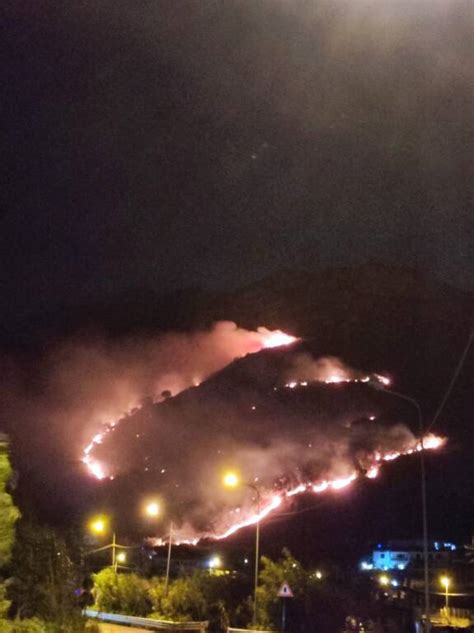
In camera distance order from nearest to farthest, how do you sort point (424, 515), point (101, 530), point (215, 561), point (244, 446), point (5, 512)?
point (5, 512) → point (424, 515) → point (101, 530) → point (215, 561) → point (244, 446)

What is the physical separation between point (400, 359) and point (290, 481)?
3668 centimetres

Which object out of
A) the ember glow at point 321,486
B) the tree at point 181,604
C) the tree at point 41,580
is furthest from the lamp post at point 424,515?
the ember glow at point 321,486

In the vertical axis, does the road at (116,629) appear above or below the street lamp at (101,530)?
below

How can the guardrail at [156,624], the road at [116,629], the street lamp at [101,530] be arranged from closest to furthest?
1. the road at [116,629]
2. the guardrail at [156,624]
3. the street lamp at [101,530]

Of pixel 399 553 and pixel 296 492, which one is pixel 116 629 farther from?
pixel 399 553

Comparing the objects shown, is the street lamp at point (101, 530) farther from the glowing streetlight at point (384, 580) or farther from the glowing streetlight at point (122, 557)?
the glowing streetlight at point (384, 580)

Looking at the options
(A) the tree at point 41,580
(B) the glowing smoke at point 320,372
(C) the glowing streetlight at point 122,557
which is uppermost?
(B) the glowing smoke at point 320,372

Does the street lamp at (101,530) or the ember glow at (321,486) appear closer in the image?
the street lamp at (101,530)

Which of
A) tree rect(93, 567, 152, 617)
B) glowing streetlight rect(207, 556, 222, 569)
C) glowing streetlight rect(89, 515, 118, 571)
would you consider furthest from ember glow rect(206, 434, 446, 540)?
tree rect(93, 567, 152, 617)

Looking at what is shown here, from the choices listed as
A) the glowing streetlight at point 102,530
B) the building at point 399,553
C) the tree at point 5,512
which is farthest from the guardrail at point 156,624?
the building at point 399,553

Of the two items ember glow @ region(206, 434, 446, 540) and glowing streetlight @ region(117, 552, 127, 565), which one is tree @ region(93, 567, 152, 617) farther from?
ember glow @ region(206, 434, 446, 540)

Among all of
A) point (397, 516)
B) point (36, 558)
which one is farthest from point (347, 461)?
point (36, 558)

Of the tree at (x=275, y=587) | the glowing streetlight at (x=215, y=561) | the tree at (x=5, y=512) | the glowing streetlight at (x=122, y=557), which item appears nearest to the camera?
the tree at (x=5, y=512)

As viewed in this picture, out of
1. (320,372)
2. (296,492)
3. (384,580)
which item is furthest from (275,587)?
(320,372)
